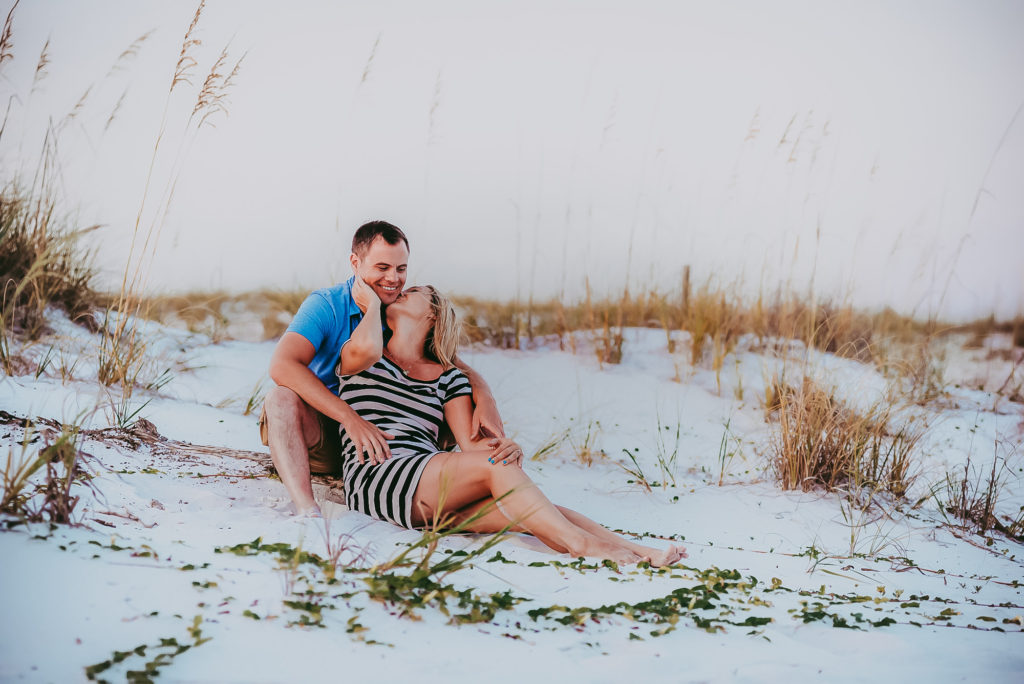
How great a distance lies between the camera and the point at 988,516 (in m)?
4.00

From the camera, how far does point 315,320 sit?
3.08m

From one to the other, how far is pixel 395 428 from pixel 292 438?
0.39 meters

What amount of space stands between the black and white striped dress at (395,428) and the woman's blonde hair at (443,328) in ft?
0.24

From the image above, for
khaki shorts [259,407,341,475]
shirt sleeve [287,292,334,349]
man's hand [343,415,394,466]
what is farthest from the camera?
khaki shorts [259,407,341,475]

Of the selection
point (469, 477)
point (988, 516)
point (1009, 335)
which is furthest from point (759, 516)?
point (1009, 335)

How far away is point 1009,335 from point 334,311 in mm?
6995

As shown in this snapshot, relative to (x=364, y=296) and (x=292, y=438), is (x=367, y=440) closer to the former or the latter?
(x=292, y=438)

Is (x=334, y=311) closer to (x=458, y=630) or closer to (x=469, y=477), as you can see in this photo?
(x=469, y=477)

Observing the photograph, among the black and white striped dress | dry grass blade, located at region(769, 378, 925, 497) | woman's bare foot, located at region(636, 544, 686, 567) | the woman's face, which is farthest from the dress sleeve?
dry grass blade, located at region(769, 378, 925, 497)

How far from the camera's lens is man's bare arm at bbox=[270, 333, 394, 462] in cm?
279

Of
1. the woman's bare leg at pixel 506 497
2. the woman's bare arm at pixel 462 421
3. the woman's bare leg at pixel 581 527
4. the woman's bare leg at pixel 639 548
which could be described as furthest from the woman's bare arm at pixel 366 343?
the woman's bare leg at pixel 639 548

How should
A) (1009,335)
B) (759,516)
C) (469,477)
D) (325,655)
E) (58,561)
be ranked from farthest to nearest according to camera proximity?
(1009,335) → (759,516) → (469,477) → (58,561) → (325,655)

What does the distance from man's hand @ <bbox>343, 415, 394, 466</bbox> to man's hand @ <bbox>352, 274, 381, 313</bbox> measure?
44 centimetres

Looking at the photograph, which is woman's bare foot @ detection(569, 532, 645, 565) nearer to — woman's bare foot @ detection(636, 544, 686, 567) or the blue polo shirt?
woman's bare foot @ detection(636, 544, 686, 567)
